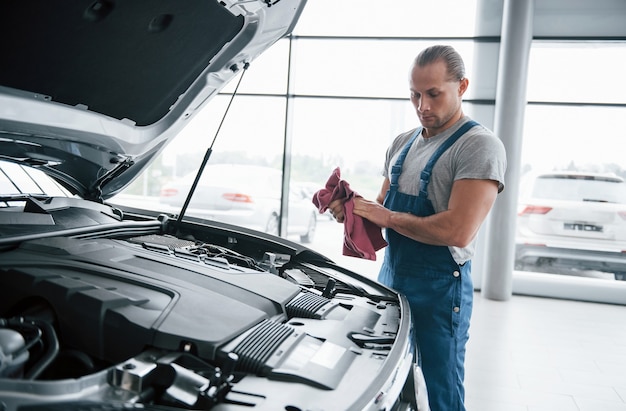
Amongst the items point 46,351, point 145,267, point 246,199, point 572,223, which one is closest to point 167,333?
point 46,351

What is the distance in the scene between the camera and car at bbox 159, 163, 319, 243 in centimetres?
628

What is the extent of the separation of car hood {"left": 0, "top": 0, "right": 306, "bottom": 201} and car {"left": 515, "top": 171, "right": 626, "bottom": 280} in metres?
4.47

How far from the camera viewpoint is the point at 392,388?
40.8 inches

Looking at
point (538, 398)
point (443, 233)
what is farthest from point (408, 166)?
point (538, 398)

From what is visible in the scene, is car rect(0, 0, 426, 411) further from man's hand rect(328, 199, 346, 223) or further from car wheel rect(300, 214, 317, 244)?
car wheel rect(300, 214, 317, 244)

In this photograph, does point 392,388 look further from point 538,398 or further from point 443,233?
point 538,398

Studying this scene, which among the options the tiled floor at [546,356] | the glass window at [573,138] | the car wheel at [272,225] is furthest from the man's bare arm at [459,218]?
the car wheel at [272,225]

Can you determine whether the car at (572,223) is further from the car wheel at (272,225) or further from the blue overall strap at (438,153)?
the blue overall strap at (438,153)

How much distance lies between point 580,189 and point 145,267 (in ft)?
17.1

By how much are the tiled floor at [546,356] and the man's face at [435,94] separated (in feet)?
5.50

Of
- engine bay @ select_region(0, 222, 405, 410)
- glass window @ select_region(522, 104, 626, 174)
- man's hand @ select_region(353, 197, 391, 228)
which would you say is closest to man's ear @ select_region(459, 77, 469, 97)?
man's hand @ select_region(353, 197, 391, 228)

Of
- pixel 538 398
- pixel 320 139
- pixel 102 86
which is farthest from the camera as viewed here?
pixel 320 139

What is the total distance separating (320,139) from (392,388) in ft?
16.9

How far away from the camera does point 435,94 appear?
5.36 feet
